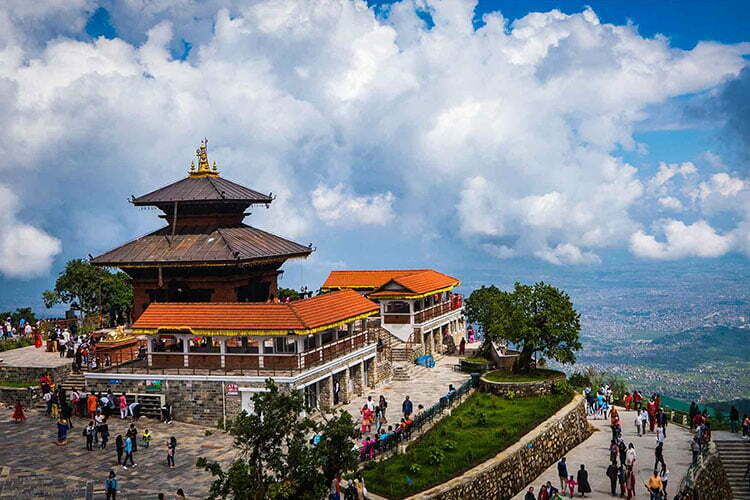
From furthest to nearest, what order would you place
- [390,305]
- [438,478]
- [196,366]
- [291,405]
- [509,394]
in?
[390,305]
[509,394]
[196,366]
[438,478]
[291,405]

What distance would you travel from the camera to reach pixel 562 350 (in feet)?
141

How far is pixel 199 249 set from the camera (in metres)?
45.8

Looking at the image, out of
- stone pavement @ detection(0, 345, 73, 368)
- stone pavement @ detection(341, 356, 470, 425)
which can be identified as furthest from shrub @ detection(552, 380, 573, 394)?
stone pavement @ detection(0, 345, 73, 368)

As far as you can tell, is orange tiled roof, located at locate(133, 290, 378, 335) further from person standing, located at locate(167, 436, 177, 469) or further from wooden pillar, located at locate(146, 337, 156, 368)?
person standing, located at locate(167, 436, 177, 469)

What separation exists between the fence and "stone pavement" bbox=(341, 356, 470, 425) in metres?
1.21

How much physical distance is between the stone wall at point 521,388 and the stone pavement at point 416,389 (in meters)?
2.74

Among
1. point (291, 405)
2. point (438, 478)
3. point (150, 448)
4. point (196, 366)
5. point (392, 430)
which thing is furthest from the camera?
point (196, 366)

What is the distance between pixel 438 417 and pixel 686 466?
1122 centimetres

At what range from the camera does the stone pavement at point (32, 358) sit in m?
41.5

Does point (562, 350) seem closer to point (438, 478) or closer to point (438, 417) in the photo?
point (438, 417)

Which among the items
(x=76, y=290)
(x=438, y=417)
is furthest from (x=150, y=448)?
(x=76, y=290)

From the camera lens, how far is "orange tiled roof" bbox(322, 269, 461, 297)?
54747mm

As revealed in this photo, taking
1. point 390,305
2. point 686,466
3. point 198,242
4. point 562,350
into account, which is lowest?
point 686,466

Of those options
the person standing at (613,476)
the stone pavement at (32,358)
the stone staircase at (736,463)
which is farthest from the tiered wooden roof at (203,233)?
the stone staircase at (736,463)
